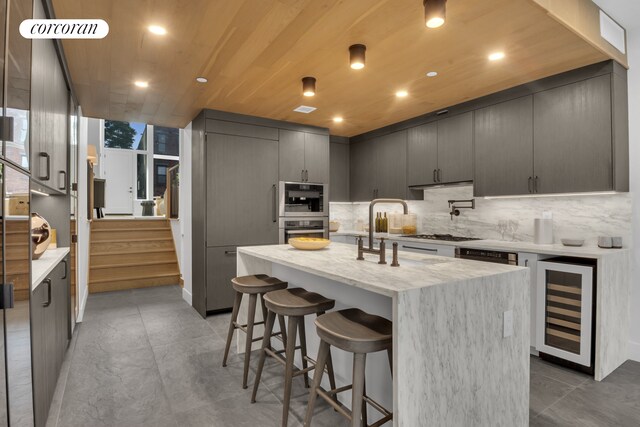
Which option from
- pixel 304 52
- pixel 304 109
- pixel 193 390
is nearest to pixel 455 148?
Answer: pixel 304 109

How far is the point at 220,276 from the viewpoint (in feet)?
13.6

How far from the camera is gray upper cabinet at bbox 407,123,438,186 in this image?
425 centimetres

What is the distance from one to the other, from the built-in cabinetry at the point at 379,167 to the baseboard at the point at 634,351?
2.68 m

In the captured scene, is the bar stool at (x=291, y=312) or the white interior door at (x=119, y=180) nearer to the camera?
the bar stool at (x=291, y=312)

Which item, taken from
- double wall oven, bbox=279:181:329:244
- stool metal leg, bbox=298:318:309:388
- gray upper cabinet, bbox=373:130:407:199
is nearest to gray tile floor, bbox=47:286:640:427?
stool metal leg, bbox=298:318:309:388

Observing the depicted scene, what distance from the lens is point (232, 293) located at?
421 cm

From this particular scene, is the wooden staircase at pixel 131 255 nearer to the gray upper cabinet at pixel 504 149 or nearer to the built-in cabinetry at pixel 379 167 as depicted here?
the built-in cabinetry at pixel 379 167

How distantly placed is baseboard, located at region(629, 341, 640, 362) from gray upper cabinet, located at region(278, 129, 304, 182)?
12.4ft

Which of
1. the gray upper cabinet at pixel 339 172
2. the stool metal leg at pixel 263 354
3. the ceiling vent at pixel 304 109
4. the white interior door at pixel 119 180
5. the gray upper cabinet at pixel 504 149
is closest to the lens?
the stool metal leg at pixel 263 354

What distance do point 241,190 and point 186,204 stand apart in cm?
97

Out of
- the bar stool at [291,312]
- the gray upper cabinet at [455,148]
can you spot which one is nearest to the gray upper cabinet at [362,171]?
the gray upper cabinet at [455,148]

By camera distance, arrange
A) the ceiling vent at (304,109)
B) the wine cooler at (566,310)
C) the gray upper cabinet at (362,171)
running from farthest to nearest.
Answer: the gray upper cabinet at (362,171), the ceiling vent at (304,109), the wine cooler at (566,310)

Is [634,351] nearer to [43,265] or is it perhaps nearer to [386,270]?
[386,270]

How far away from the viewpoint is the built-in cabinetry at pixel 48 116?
65.3 inches
